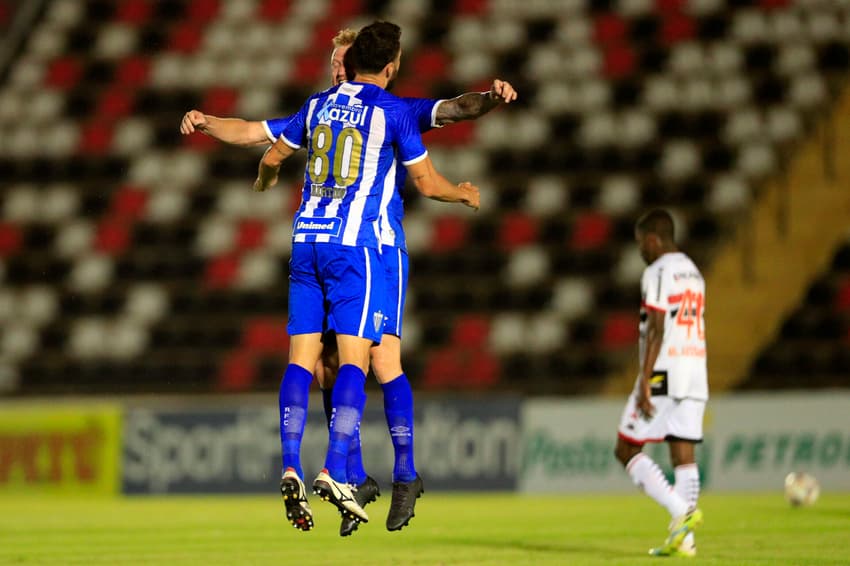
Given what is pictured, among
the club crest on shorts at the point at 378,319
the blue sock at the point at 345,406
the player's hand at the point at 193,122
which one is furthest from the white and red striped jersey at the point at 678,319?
the player's hand at the point at 193,122

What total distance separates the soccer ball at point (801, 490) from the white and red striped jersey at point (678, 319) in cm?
367

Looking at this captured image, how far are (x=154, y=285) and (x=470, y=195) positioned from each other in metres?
13.5

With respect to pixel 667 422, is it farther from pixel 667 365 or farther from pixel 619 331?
pixel 619 331

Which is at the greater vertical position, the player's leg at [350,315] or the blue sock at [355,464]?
the player's leg at [350,315]

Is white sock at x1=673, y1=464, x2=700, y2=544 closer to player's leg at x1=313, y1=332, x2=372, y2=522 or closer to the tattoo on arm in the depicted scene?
player's leg at x1=313, y1=332, x2=372, y2=522

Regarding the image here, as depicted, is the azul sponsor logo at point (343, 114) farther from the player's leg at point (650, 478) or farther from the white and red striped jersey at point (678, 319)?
the player's leg at point (650, 478)

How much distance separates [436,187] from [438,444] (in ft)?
29.2

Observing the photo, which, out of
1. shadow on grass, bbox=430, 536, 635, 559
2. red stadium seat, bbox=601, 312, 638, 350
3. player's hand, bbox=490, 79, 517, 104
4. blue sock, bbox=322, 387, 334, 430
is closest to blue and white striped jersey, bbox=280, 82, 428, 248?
player's hand, bbox=490, 79, 517, 104

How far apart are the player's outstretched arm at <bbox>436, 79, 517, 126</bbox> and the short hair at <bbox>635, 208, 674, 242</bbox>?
2.37 meters

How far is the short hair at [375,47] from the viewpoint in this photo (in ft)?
21.7

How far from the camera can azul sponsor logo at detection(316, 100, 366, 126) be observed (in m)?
6.61

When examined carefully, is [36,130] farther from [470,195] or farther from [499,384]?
[470,195]

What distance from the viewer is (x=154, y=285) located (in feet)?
64.4

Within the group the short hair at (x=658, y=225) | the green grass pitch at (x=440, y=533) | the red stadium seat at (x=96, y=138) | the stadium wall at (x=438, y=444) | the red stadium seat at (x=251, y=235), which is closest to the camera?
the green grass pitch at (x=440, y=533)
